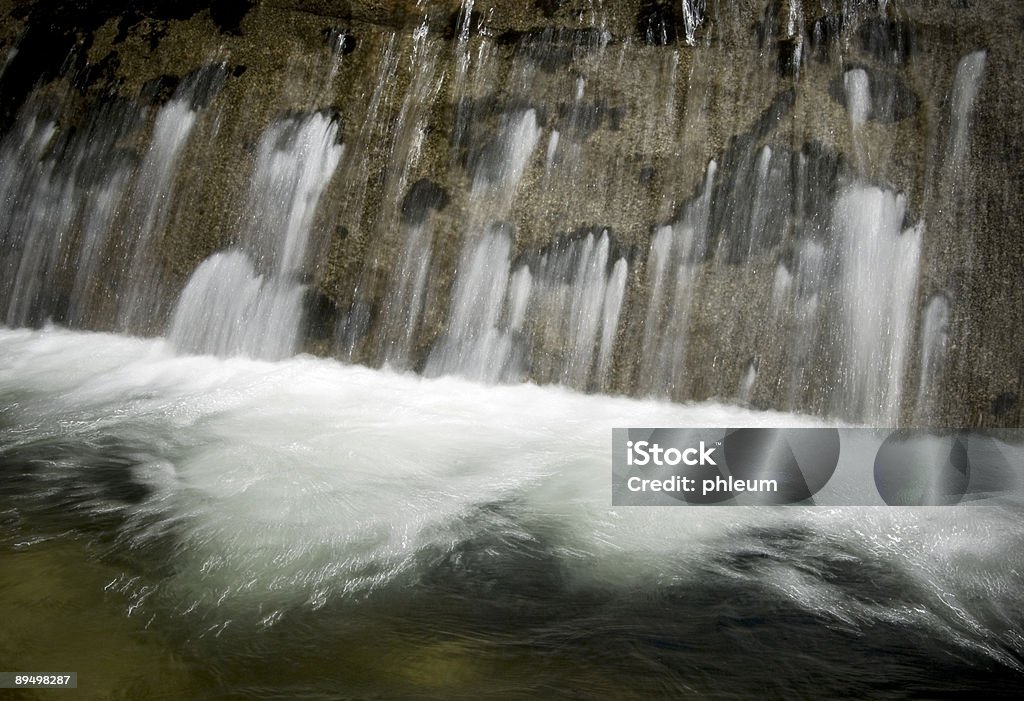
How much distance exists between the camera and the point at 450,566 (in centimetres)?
281

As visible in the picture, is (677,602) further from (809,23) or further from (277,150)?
(277,150)

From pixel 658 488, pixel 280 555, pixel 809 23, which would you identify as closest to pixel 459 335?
pixel 658 488

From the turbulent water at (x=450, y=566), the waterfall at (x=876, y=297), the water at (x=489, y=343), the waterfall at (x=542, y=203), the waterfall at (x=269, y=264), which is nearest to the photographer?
the turbulent water at (x=450, y=566)

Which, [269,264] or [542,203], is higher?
[542,203]

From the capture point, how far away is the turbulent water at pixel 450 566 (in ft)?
7.06

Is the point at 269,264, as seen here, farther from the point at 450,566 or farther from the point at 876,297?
the point at 876,297

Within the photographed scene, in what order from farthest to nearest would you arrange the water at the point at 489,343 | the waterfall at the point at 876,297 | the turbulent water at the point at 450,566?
the waterfall at the point at 876,297 → the water at the point at 489,343 → the turbulent water at the point at 450,566

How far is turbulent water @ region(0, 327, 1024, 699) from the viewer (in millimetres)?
2152

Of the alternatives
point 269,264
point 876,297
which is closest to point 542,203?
point 269,264

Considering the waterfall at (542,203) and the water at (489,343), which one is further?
the waterfall at (542,203)

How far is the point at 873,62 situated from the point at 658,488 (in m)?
3.21

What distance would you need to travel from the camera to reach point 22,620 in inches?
85.4

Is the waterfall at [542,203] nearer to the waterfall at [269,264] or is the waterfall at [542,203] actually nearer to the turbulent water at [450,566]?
the waterfall at [269,264]

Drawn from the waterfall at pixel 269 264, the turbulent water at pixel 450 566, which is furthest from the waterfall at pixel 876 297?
the waterfall at pixel 269 264
